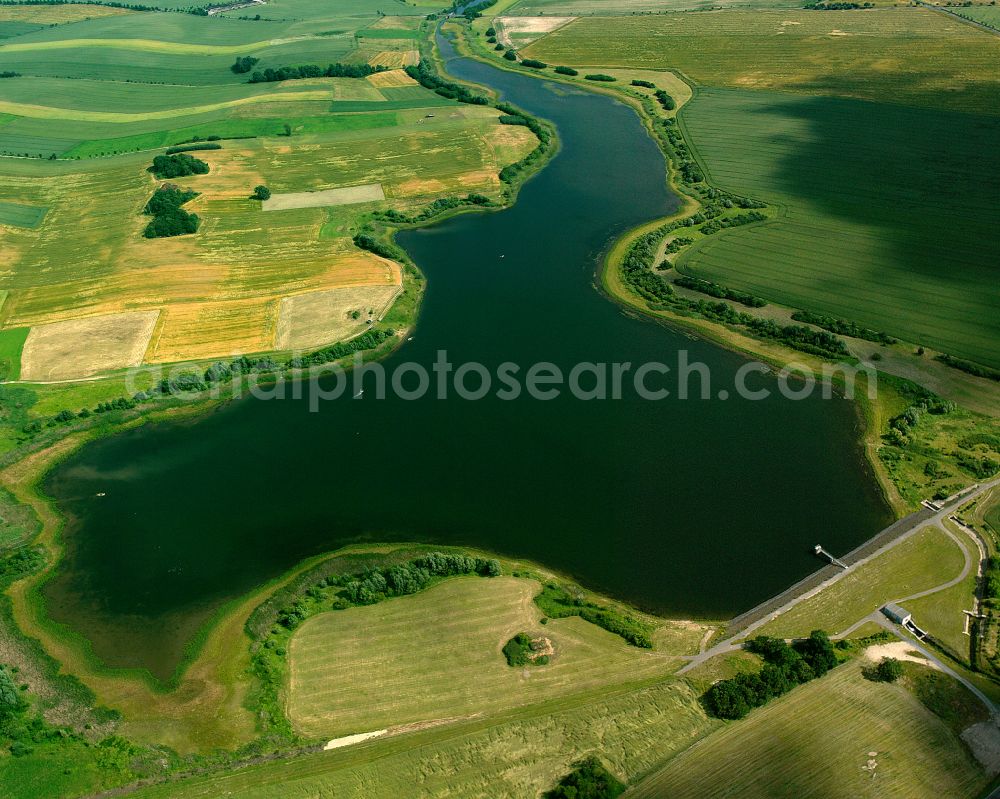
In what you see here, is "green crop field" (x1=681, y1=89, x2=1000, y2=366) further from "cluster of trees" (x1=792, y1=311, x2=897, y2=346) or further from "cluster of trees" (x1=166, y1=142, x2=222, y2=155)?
"cluster of trees" (x1=166, y1=142, x2=222, y2=155)

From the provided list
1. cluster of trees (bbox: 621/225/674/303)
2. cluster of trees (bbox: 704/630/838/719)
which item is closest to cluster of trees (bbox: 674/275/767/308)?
cluster of trees (bbox: 621/225/674/303)

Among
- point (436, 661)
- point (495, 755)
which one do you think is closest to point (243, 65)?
point (436, 661)

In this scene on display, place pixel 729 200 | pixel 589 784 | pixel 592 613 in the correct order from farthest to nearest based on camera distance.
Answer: pixel 729 200 < pixel 592 613 < pixel 589 784

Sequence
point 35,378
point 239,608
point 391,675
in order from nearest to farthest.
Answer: point 391,675 → point 239,608 → point 35,378

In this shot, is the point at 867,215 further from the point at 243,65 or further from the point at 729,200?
the point at 243,65

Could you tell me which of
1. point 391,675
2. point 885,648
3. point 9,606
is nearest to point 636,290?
point 885,648

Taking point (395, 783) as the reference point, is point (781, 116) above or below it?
above

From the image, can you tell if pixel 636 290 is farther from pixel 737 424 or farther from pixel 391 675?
pixel 391 675
